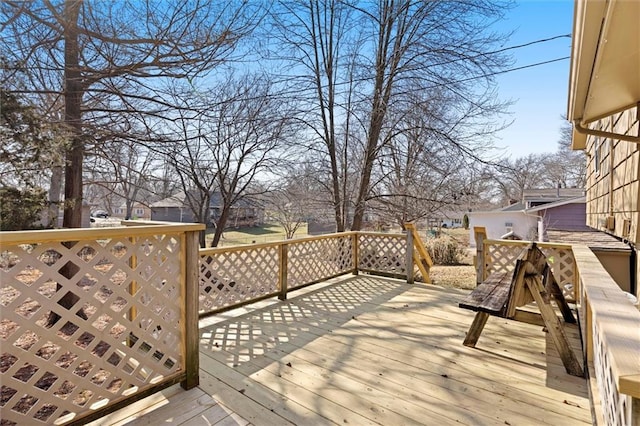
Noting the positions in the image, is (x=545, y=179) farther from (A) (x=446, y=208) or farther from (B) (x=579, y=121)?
(B) (x=579, y=121)

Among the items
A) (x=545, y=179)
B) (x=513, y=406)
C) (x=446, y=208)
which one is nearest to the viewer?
(x=513, y=406)

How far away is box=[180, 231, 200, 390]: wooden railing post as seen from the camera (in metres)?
2.28

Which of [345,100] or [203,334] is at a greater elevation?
[345,100]

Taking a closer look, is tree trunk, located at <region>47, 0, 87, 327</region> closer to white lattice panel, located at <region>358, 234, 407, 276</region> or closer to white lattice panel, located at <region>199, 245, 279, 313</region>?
white lattice panel, located at <region>199, 245, 279, 313</region>

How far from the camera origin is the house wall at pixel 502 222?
1778 cm

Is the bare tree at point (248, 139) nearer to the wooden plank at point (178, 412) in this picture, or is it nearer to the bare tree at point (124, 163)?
the bare tree at point (124, 163)

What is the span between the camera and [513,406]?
83.2 inches

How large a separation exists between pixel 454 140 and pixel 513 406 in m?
5.95

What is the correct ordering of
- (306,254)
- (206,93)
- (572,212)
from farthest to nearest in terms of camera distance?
(572,212), (306,254), (206,93)

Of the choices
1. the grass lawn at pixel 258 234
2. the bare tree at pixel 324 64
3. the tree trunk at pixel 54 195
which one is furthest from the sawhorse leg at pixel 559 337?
the grass lawn at pixel 258 234

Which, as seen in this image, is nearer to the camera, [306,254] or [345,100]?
[306,254]

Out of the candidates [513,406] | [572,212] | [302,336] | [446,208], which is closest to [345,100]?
[446,208]

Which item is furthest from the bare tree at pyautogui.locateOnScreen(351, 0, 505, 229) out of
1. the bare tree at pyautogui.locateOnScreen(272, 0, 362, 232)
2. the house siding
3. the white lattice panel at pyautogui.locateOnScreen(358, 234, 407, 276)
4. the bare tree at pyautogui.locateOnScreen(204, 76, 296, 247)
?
the house siding

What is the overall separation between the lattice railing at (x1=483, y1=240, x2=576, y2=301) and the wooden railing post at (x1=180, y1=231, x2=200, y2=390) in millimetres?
4275
